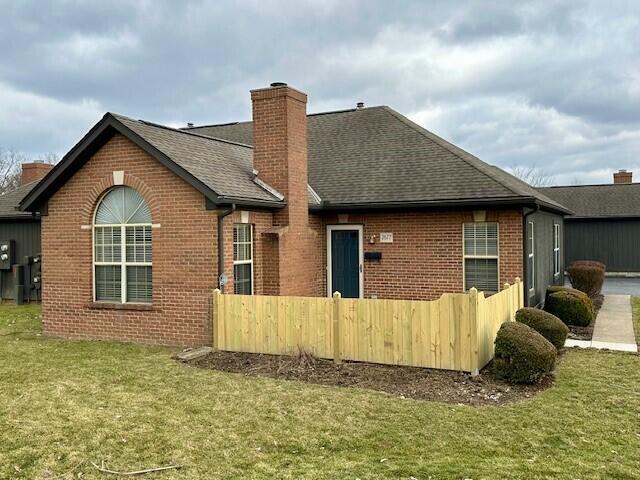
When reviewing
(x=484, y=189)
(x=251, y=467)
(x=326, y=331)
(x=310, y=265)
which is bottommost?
(x=251, y=467)

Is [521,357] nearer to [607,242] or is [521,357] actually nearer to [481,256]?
[481,256]

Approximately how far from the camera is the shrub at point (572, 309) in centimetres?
1318

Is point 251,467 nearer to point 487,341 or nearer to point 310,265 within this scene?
point 487,341

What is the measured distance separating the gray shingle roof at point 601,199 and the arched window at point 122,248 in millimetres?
23268

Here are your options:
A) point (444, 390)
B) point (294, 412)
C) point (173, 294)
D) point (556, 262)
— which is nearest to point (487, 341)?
point (444, 390)

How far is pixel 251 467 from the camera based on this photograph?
521 centimetres

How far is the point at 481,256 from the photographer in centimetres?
1255

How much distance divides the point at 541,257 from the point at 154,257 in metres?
9.90

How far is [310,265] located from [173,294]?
3.67 m

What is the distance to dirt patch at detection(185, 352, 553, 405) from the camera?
24.7 ft

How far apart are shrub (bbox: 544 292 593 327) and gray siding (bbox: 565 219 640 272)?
15.7 metres

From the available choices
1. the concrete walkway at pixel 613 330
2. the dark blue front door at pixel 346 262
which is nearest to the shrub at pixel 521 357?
the concrete walkway at pixel 613 330

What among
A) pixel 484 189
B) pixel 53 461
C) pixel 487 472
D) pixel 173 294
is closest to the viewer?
pixel 487 472

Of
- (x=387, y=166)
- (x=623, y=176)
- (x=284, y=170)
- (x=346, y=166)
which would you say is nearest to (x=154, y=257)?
(x=284, y=170)
